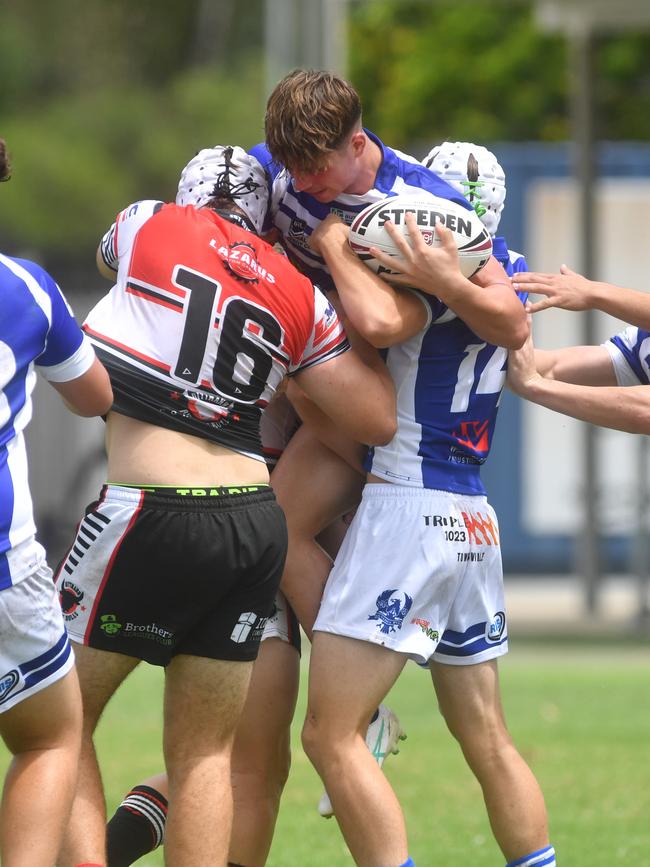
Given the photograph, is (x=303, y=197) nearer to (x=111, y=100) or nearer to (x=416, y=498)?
(x=416, y=498)

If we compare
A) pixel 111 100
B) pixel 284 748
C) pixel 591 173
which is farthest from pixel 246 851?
pixel 111 100

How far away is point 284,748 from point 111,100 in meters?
24.6

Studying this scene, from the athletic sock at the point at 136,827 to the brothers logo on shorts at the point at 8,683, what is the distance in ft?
4.14

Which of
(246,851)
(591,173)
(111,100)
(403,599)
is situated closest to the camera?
(403,599)

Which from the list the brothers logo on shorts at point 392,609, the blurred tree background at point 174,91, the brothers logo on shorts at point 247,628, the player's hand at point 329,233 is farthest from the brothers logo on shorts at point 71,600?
the blurred tree background at point 174,91

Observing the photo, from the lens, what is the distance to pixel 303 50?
47.9ft

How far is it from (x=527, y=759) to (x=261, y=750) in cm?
352

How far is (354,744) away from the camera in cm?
458

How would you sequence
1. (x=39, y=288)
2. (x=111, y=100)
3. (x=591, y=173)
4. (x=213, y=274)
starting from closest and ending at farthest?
(x=39, y=288) < (x=213, y=274) < (x=591, y=173) < (x=111, y=100)

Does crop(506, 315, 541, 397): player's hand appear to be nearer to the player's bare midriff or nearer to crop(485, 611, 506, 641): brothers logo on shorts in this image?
crop(485, 611, 506, 641): brothers logo on shorts

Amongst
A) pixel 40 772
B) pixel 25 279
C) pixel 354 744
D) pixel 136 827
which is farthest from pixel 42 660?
pixel 136 827

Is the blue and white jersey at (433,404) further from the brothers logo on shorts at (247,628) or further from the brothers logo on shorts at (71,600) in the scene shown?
the brothers logo on shorts at (71,600)

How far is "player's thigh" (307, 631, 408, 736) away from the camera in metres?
4.57

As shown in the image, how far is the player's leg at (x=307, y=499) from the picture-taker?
193 inches
